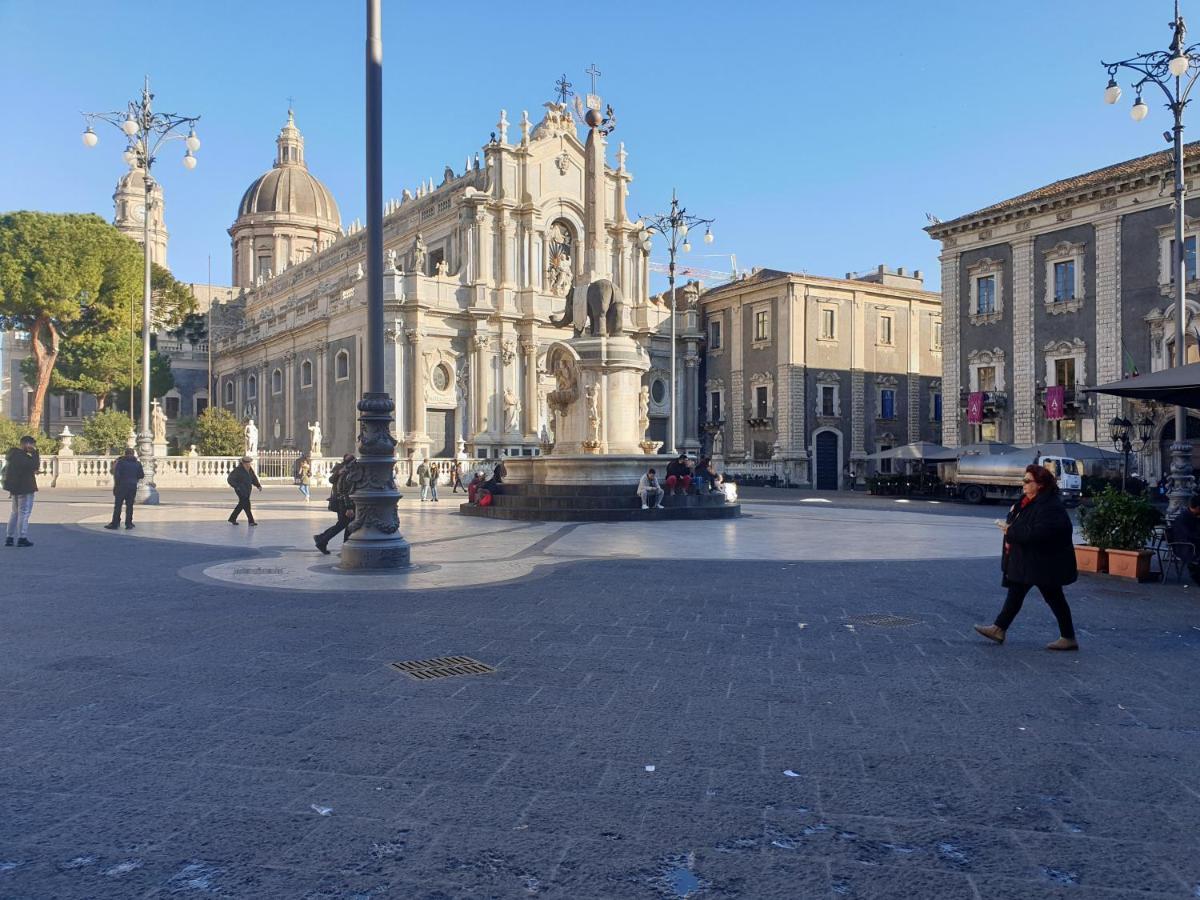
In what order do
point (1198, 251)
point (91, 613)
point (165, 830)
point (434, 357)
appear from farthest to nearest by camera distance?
point (434, 357) < point (1198, 251) < point (91, 613) < point (165, 830)

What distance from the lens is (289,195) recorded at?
81812 millimetres

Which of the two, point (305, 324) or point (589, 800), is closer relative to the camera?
point (589, 800)

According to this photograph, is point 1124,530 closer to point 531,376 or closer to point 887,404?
point 531,376

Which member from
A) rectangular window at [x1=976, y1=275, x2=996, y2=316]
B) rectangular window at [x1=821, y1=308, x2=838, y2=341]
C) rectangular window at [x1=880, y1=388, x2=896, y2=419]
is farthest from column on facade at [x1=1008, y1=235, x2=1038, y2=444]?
rectangular window at [x1=880, y1=388, x2=896, y2=419]

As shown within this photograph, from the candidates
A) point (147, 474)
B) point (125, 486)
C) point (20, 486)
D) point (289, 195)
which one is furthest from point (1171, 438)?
point (289, 195)

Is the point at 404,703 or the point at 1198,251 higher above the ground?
the point at 1198,251

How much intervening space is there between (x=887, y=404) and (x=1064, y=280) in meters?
17.0

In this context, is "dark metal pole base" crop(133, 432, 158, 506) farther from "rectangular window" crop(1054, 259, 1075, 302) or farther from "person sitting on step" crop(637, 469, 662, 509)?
"rectangular window" crop(1054, 259, 1075, 302)

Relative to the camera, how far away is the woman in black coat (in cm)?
672

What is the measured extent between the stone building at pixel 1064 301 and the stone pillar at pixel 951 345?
4 centimetres

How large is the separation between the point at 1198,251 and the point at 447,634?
3357cm

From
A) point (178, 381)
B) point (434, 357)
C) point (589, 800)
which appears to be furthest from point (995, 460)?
point (178, 381)

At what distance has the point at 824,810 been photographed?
146 inches

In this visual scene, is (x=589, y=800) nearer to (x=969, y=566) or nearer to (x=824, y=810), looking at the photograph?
(x=824, y=810)
